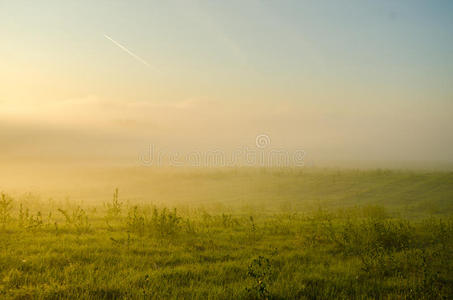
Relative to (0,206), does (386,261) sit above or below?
below

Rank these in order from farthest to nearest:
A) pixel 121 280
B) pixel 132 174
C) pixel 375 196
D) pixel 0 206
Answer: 1. pixel 132 174
2. pixel 375 196
3. pixel 0 206
4. pixel 121 280

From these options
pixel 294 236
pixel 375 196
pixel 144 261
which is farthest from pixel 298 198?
pixel 144 261

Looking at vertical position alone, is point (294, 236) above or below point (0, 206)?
below

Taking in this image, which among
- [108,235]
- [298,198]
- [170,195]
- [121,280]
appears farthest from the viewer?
[170,195]

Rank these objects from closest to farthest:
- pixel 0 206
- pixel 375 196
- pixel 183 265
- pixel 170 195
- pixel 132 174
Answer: pixel 183 265, pixel 0 206, pixel 375 196, pixel 170 195, pixel 132 174

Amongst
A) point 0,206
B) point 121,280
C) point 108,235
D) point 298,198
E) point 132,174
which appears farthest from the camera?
point 132,174

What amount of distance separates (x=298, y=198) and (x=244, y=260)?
28.4 m

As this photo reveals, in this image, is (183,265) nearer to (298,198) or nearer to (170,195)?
(298,198)

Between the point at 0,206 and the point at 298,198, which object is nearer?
the point at 0,206

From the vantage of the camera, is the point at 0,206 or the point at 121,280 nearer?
the point at 121,280

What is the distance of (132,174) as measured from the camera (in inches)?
2164

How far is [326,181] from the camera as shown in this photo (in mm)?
43312

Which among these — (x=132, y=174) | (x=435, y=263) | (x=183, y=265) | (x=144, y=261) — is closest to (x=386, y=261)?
(x=435, y=263)

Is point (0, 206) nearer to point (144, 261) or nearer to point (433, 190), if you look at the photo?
point (144, 261)
